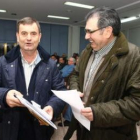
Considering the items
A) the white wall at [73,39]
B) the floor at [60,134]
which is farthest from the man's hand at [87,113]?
the white wall at [73,39]

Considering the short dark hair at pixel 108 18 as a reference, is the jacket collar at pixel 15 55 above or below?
below

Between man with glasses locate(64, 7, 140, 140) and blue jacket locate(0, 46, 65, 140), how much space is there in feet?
0.82

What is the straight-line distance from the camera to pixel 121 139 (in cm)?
121

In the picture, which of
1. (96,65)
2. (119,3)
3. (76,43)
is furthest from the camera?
(76,43)

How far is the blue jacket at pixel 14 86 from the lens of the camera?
129cm

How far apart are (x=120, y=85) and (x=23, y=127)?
31.6 inches

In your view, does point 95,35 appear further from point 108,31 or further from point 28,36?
point 28,36

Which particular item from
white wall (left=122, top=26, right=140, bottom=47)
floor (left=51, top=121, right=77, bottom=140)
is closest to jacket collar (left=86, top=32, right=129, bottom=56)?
floor (left=51, top=121, right=77, bottom=140)

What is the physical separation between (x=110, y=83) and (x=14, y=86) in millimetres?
699

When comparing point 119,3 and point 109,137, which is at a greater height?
point 119,3

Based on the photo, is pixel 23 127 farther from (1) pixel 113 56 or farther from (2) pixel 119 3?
(2) pixel 119 3

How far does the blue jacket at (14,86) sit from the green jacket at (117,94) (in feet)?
1.09

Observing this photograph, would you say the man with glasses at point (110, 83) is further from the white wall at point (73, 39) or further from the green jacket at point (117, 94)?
the white wall at point (73, 39)

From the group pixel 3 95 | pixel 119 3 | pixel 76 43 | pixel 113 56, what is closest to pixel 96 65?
pixel 113 56
